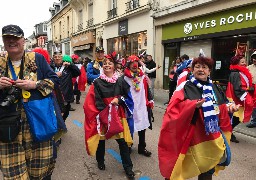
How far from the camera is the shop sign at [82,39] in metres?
24.7

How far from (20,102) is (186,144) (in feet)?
5.60

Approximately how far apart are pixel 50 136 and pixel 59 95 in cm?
105

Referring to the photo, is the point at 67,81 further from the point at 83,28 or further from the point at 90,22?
the point at 83,28

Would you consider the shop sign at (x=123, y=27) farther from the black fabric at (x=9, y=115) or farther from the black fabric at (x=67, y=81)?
the black fabric at (x=9, y=115)

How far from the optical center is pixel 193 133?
2859 millimetres

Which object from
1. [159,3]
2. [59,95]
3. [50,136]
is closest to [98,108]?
[59,95]

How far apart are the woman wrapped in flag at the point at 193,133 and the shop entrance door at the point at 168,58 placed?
1124 centimetres

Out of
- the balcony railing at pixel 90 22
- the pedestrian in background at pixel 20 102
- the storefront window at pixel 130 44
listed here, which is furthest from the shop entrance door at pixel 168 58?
the balcony railing at pixel 90 22

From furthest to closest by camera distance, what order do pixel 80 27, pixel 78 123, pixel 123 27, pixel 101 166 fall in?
pixel 80 27
pixel 123 27
pixel 78 123
pixel 101 166

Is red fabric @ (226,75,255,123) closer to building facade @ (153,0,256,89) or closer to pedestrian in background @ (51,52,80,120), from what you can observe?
building facade @ (153,0,256,89)

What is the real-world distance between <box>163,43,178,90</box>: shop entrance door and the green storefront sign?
52cm

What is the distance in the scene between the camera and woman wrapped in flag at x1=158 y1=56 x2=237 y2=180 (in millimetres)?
2805

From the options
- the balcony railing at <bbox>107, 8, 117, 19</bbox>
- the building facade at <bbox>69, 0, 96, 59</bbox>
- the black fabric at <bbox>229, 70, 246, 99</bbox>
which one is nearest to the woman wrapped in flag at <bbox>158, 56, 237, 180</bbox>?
the black fabric at <bbox>229, 70, 246, 99</bbox>

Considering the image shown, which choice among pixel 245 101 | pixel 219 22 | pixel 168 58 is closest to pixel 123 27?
pixel 168 58
